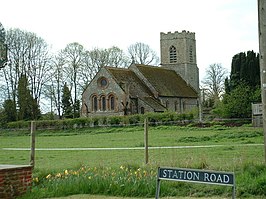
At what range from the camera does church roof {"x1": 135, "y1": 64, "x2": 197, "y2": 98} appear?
66475 millimetres

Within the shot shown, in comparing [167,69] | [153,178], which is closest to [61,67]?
[167,69]

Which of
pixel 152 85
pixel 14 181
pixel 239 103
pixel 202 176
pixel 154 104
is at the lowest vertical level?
pixel 14 181

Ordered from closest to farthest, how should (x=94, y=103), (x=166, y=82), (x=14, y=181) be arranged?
(x=14, y=181), (x=94, y=103), (x=166, y=82)

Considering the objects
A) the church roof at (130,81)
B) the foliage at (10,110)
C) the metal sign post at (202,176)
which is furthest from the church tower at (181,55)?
the metal sign post at (202,176)

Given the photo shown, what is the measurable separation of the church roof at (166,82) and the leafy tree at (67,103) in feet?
35.8

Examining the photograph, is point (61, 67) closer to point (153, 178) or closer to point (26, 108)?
point (26, 108)

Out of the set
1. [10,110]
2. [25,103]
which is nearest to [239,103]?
[25,103]

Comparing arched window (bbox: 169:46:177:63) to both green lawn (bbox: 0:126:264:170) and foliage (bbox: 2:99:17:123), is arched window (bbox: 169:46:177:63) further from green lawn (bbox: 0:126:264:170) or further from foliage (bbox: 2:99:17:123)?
green lawn (bbox: 0:126:264:170)

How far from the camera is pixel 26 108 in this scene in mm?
61469

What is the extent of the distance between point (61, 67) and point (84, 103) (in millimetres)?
7810

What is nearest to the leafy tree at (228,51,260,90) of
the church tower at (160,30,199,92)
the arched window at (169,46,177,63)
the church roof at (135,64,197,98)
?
the church roof at (135,64,197,98)

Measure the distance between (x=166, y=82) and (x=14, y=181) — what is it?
198 ft

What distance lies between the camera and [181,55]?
78.0 m

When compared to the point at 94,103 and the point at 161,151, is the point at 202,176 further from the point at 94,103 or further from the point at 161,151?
the point at 94,103
